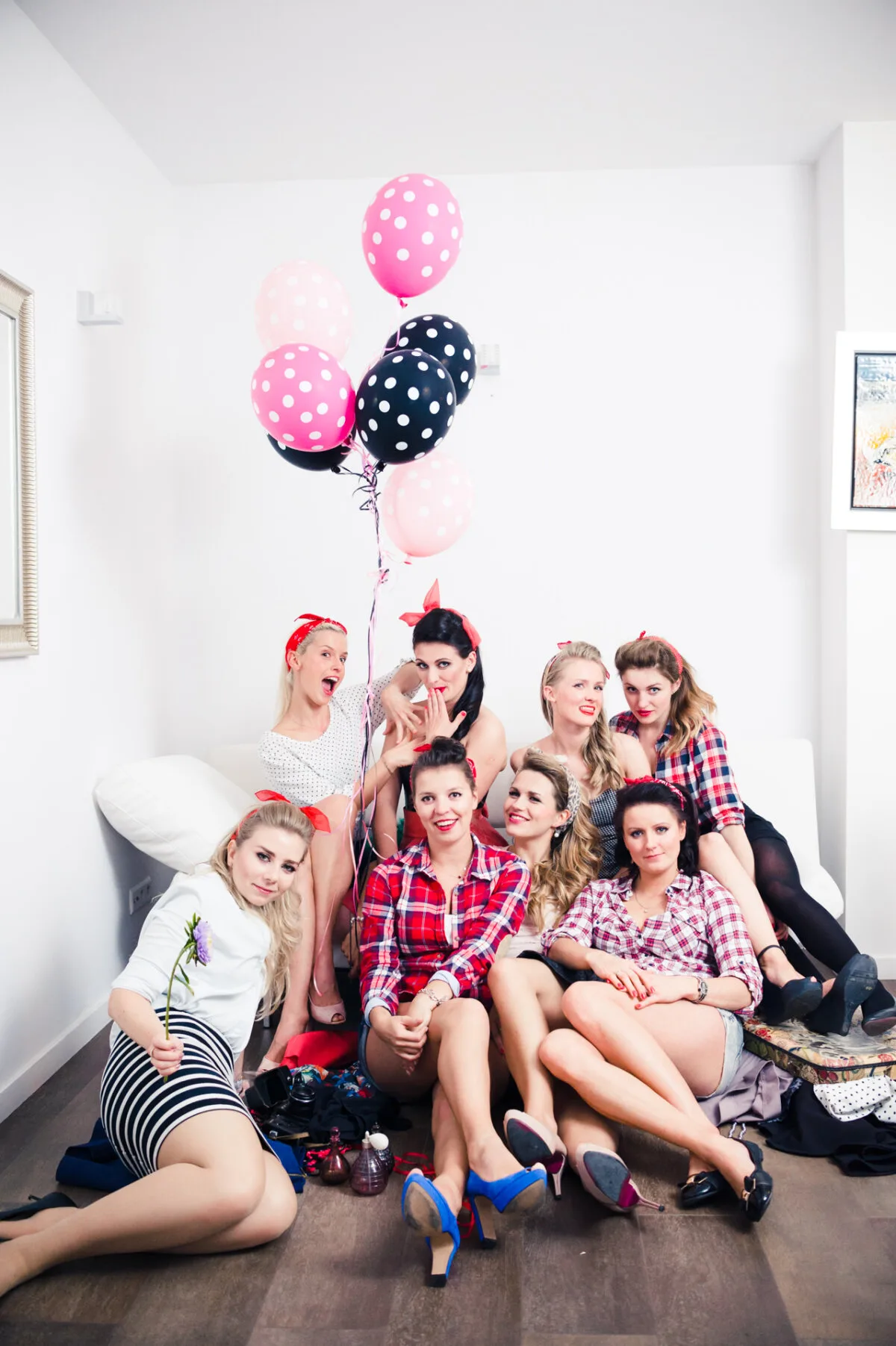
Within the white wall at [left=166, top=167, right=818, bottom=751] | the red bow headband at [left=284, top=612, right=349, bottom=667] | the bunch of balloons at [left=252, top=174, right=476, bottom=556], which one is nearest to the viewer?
the bunch of balloons at [left=252, top=174, right=476, bottom=556]

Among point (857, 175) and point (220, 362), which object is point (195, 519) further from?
point (857, 175)

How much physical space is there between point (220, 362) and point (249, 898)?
225 cm

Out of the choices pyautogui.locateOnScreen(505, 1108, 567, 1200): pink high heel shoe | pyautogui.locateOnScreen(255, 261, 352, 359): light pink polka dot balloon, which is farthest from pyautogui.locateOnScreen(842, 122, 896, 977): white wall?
pyautogui.locateOnScreen(505, 1108, 567, 1200): pink high heel shoe

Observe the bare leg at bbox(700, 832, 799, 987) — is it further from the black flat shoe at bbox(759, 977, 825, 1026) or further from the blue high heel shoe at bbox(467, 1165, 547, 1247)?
the blue high heel shoe at bbox(467, 1165, 547, 1247)

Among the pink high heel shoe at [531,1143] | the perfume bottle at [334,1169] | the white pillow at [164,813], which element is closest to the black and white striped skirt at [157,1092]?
the perfume bottle at [334,1169]

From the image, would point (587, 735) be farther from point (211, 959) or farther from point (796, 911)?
point (211, 959)

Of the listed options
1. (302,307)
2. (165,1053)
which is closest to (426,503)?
(302,307)

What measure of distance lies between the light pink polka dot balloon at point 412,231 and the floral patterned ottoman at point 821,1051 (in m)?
1.99

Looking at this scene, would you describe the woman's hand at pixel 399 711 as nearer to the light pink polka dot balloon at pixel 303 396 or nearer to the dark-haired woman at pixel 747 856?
the dark-haired woman at pixel 747 856

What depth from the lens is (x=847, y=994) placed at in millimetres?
2268

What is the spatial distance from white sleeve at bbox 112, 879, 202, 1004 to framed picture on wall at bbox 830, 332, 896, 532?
7.90 feet

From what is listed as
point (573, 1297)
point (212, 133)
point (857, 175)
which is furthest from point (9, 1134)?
point (857, 175)

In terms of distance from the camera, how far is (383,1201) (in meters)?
1.95

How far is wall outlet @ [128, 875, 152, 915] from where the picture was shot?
3086 mm
